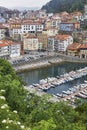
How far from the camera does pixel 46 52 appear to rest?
27.8 metres

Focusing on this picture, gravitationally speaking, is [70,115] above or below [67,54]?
above

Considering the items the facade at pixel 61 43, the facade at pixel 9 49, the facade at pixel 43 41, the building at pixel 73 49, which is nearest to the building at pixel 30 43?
the facade at pixel 43 41

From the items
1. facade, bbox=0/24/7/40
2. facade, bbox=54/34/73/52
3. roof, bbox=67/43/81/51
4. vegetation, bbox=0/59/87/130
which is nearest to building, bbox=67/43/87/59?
roof, bbox=67/43/81/51

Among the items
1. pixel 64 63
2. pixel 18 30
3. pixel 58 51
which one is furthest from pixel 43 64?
pixel 18 30

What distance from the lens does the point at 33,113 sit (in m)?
7.30

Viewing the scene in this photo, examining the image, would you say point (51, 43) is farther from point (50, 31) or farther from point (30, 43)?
point (50, 31)

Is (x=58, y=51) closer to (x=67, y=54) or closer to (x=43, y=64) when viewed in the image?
(x=67, y=54)

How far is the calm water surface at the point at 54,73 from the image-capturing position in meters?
19.0

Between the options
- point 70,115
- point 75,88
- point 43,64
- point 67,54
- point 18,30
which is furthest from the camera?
point 18,30

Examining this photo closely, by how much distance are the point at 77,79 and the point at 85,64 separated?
16.3ft

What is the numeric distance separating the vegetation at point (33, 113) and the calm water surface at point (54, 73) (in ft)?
26.6

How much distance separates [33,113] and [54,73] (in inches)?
606

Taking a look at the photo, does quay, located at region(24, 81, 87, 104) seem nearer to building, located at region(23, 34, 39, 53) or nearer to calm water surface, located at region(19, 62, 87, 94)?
calm water surface, located at region(19, 62, 87, 94)

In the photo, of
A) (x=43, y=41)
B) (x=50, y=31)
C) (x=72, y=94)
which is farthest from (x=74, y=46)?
(x=72, y=94)
